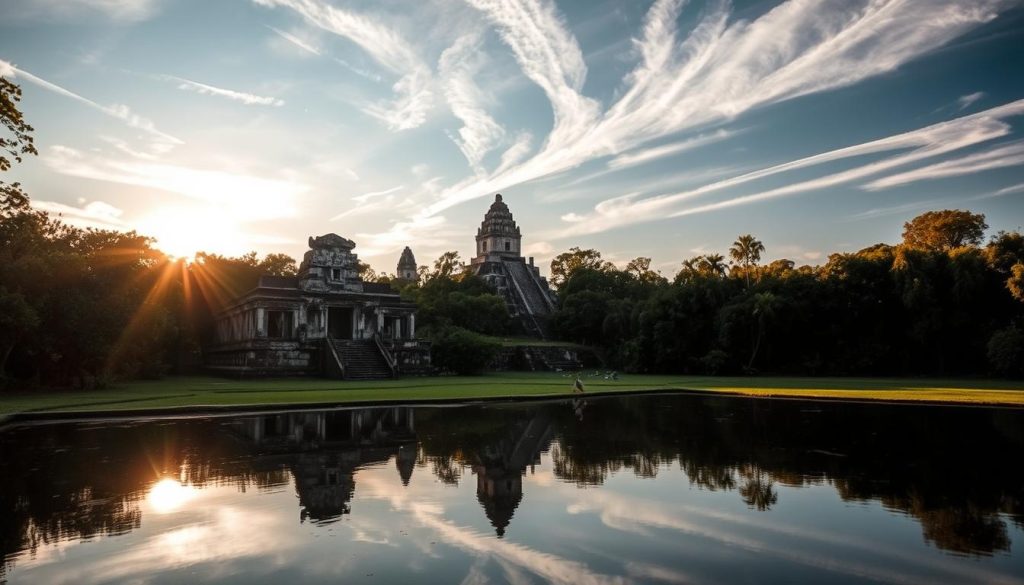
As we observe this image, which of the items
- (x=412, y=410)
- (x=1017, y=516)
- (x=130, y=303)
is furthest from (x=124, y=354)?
(x=1017, y=516)

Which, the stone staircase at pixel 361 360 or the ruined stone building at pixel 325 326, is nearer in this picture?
the stone staircase at pixel 361 360

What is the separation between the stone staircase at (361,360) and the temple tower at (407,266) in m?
72.4

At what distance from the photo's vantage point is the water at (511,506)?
234 inches

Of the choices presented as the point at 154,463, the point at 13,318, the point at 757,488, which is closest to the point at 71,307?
the point at 13,318

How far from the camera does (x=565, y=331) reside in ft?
212

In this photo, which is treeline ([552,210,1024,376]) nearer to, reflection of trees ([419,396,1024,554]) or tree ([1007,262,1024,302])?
tree ([1007,262,1024,302])

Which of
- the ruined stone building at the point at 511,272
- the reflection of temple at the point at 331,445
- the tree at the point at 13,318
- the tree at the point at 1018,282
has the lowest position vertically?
the reflection of temple at the point at 331,445

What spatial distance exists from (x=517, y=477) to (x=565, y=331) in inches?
2162

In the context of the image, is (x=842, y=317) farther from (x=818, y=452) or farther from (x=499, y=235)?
(x=499, y=235)

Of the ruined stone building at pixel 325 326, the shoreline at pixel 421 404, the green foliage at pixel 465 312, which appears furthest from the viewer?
the green foliage at pixel 465 312

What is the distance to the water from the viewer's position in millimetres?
5938

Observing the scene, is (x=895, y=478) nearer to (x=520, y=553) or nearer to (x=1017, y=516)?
(x=1017, y=516)

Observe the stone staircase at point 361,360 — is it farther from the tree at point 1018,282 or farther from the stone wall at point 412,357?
the tree at point 1018,282

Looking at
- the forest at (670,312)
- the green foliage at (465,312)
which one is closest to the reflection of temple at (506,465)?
the forest at (670,312)
